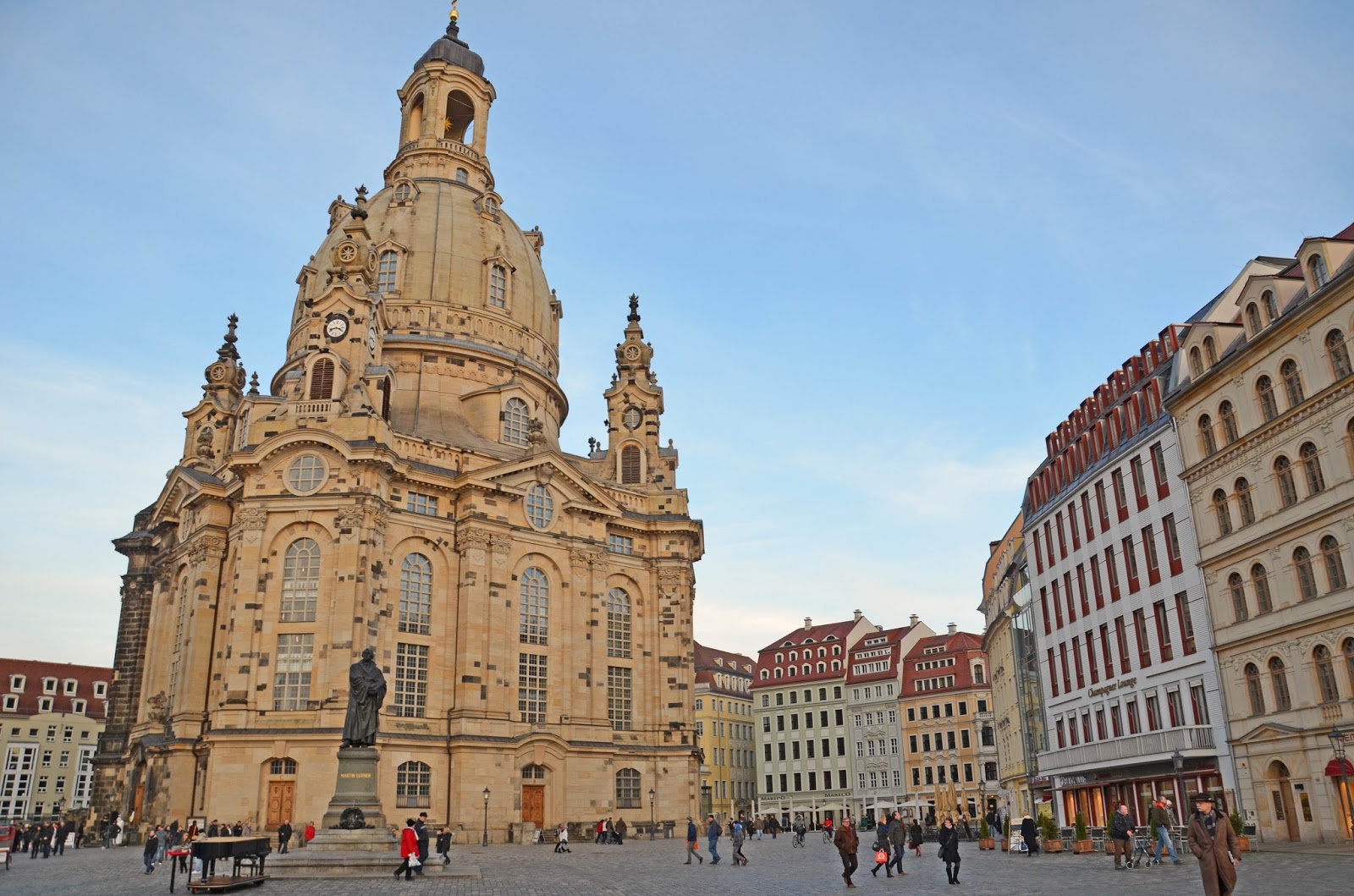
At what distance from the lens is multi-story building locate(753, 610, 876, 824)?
104500 millimetres

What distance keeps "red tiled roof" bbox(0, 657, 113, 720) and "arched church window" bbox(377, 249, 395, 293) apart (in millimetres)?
58010

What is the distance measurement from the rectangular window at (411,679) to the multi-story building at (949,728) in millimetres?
54289

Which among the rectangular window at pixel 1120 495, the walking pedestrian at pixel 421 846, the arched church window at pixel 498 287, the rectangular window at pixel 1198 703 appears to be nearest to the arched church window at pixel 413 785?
the walking pedestrian at pixel 421 846

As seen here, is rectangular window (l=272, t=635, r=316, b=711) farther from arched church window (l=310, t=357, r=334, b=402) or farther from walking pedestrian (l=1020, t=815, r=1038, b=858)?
walking pedestrian (l=1020, t=815, r=1038, b=858)

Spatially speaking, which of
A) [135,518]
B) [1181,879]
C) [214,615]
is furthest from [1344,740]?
[135,518]

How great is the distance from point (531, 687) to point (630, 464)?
18.4 metres

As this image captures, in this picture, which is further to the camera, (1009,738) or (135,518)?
(135,518)

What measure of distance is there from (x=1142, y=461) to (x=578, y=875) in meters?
28.7

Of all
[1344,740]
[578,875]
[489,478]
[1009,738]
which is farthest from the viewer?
[1009,738]

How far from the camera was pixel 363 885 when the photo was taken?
83.1 ft

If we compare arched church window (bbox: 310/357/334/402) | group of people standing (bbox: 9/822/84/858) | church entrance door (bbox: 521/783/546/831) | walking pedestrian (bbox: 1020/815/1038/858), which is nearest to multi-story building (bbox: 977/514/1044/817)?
walking pedestrian (bbox: 1020/815/1038/858)

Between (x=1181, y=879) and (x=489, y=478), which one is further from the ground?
(x=489, y=478)

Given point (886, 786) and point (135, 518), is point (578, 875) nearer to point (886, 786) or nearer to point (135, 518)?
point (135, 518)

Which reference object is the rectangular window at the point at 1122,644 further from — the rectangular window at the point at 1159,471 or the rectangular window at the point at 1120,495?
the rectangular window at the point at 1159,471
